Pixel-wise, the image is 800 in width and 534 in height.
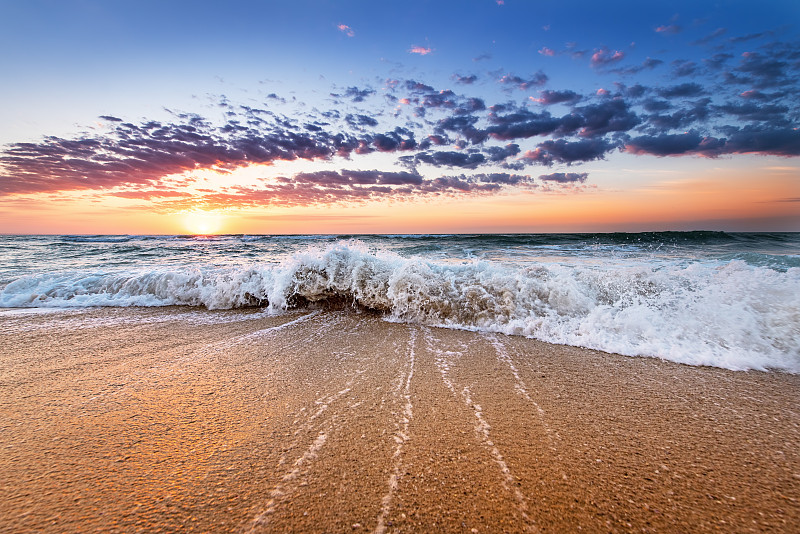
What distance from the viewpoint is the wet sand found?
1.34m

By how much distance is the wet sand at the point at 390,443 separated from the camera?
1339mm

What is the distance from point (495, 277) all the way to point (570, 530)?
4349mm

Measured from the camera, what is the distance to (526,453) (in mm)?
1757

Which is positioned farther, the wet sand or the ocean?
the ocean

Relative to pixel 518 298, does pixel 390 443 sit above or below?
below

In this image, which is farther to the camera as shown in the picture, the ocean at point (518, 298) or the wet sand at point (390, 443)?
the ocean at point (518, 298)

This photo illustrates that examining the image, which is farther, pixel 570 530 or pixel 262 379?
pixel 262 379

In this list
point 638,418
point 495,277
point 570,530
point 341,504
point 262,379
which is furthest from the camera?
point 495,277

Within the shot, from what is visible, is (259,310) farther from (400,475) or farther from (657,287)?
(657,287)

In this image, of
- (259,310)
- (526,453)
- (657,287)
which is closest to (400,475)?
(526,453)

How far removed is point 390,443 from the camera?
1.85 meters

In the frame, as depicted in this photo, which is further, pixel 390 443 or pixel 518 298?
pixel 518 298

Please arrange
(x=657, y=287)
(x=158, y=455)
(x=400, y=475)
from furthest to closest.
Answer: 1. (x=657, y=287)
2. (x=158, y=455)
3. (x=400, y=475)

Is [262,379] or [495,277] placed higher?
[495,277]
